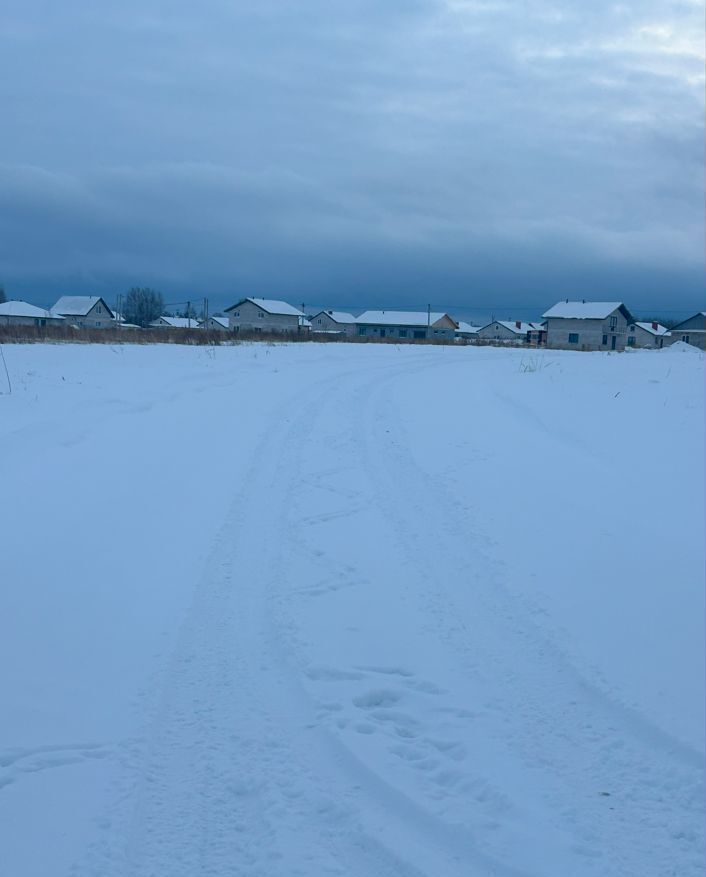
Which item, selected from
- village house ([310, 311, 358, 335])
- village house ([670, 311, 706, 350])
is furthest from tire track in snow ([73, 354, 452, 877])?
village house ([310, 311, 358, 335])

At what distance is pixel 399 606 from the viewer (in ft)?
20.0

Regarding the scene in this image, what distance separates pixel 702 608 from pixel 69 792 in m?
4.97

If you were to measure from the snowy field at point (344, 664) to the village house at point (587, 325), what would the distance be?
295 feet

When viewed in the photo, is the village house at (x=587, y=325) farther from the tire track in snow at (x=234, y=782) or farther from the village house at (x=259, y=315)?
the tire track in snow at (x=234, y=782)

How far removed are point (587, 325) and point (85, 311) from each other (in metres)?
71.9

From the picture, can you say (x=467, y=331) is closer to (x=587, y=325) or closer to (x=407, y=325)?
(x=407, y=325)

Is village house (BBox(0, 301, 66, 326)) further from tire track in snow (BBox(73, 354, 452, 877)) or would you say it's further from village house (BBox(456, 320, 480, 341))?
tire track in snow (BBox(73, 354, 452, 877))

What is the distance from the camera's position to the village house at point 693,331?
4625 inches

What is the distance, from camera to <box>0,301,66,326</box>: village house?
113 m

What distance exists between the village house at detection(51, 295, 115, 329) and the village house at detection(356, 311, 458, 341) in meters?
40.0

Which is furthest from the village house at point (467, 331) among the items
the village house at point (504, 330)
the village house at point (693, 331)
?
the village house at point (693, 331)

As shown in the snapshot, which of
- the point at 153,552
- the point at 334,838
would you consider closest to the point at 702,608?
the point at 334,838

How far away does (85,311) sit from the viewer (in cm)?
11744

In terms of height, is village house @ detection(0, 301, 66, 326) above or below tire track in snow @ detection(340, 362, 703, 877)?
above
